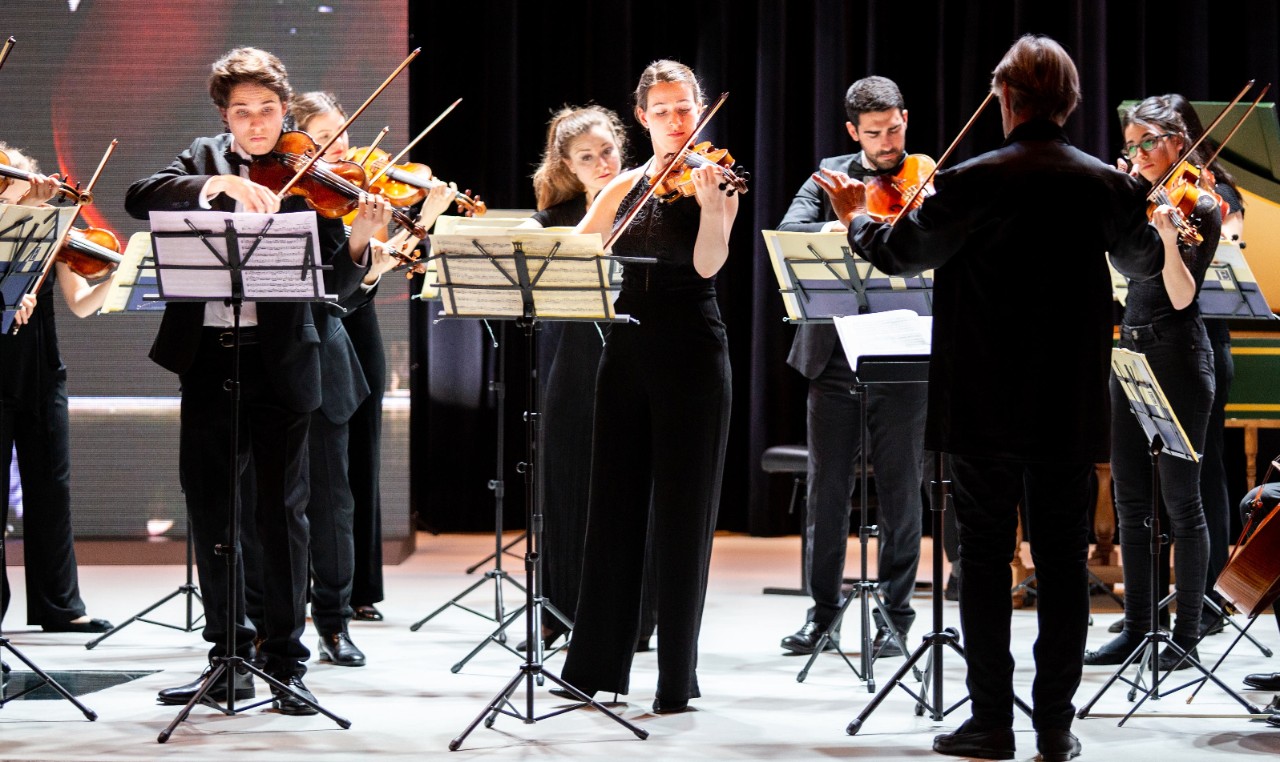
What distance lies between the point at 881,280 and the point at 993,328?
85 cm

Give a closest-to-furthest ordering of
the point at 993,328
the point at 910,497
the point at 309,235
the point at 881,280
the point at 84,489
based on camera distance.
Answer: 1. the point at 993,328
2. the point at 309,235
3. the point at 881,280
4. the point at 910,497
5. the point at 84,489

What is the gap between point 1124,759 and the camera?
3.09 meters

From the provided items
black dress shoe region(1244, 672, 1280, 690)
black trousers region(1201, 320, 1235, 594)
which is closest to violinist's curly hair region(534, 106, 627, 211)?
black trousers region(1201, 320, 1235, 594)

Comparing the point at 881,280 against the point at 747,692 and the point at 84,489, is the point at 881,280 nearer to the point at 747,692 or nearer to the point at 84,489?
the point at 747,692

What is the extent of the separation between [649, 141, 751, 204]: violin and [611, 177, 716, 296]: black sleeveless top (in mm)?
35

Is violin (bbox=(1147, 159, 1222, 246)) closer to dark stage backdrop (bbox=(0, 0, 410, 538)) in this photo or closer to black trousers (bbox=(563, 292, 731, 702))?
black trousers (bbox=(563, 292, 731, 702))

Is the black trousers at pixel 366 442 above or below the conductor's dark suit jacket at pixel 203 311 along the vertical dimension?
below

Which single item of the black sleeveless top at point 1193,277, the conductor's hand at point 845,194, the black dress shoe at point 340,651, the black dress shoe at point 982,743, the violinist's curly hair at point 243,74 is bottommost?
the black dress shoe at point 340,651

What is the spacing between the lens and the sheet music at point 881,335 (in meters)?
3.73

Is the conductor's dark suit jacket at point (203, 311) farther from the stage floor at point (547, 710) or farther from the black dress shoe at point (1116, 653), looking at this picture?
the black dress shoe at point (1116, 653)

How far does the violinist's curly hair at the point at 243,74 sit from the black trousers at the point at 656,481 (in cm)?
102

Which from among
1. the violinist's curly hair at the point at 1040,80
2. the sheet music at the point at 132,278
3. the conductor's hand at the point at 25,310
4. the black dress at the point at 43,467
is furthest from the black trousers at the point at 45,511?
the violinist's curly hair at the point at 1040,80

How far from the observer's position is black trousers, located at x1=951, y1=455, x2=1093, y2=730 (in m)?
2.99

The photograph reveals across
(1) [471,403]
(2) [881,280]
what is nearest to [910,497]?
(2) [881,280]
